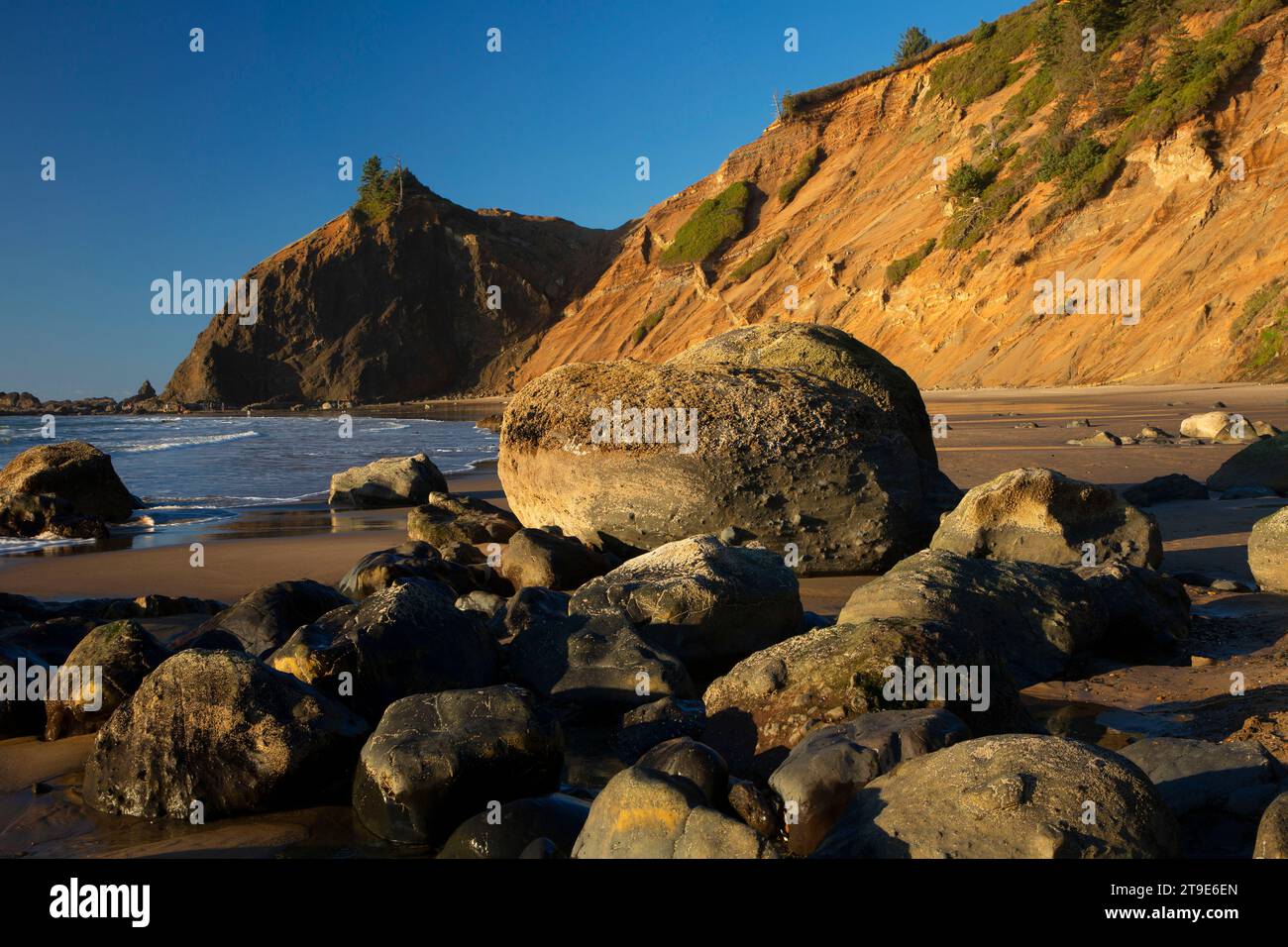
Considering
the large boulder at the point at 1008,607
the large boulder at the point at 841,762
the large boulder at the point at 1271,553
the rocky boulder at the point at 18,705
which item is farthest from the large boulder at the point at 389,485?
the large boulder at the point at 841,762

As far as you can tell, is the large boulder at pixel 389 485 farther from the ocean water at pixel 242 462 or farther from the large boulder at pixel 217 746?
the large boulder at pixel 217 746

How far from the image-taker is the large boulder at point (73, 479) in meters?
10.8

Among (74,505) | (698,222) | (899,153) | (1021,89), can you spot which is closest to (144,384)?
(698,222)

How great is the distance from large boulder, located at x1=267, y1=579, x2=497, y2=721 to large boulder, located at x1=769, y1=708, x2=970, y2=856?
1823mm

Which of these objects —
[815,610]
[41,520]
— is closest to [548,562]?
[815,610]

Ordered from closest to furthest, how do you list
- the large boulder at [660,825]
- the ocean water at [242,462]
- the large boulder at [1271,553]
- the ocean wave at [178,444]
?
the large boulder at [660,825] < the large boulder at [1271,553] < the ocean water at [242,462] < the ocean wave at [178,444]

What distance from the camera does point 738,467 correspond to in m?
6.84

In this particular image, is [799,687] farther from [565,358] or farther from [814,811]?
[565,358]

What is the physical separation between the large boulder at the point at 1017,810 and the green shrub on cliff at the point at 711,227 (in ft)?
165

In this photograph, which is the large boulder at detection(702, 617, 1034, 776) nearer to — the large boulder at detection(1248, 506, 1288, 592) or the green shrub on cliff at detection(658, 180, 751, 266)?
the large boulder at detection(1248, 506, 1288, 592)

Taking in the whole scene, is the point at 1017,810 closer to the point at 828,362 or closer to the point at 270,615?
the point at 270,615

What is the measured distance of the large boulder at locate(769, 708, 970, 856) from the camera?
2963 mm

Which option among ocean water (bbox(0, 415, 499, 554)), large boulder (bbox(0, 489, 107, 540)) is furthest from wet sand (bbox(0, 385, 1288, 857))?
ocean water (bbox(0, 415, 499, 554))

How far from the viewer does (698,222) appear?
53625 mm
